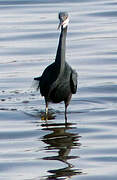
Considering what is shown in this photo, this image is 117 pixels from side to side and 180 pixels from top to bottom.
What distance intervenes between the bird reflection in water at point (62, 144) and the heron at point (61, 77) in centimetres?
66

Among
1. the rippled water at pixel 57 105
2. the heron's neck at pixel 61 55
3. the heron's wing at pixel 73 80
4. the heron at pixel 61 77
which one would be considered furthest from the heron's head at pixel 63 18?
the rippled water at pixel 57 105

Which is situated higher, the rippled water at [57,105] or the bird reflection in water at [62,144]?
the rippled water at [57,105]

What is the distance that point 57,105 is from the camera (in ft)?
41.7

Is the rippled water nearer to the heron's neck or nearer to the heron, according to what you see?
the heron

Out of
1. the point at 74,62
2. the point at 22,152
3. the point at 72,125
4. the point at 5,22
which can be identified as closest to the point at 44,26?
the point at 5,22

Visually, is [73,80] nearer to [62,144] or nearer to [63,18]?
[63,18]

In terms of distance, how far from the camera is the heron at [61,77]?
11.4m

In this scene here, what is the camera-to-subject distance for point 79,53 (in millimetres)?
15734

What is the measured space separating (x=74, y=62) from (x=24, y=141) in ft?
16.5

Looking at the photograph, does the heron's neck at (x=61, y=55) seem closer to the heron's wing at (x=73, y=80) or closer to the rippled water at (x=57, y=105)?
the heron's wing at (x=73, y=80)

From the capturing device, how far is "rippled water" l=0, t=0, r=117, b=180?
29.8ft

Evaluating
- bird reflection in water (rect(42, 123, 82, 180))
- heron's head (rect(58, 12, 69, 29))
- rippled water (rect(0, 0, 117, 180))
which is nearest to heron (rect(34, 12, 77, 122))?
heron's head (rect(58, 12, 69, 29))

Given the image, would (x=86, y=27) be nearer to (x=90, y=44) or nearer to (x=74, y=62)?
(x=90, y=44)

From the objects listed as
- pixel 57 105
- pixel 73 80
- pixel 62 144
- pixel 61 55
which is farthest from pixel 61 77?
pixel 62 144
